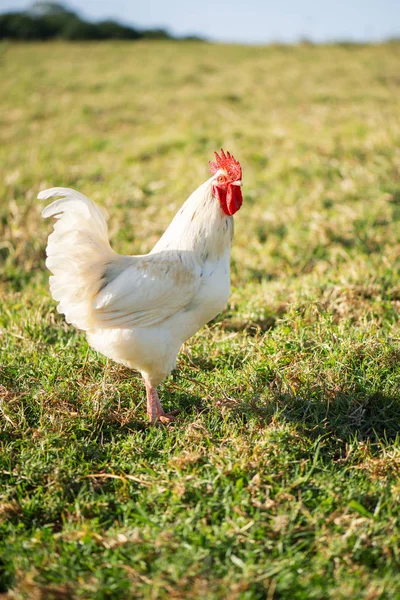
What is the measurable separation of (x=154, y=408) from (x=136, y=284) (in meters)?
0.78

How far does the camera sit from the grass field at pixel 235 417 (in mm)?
2127

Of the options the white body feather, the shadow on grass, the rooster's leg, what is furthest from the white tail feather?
the shadow on grass

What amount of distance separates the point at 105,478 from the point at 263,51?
72.2 feet

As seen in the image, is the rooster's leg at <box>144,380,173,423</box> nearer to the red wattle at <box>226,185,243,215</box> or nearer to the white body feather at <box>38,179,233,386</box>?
the white body feather at <box>38,179,233,386</box>

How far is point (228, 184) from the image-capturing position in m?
2.96

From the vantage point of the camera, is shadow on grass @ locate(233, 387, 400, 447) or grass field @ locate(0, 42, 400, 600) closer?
grass field @ locate(0, 42, 400, 600)

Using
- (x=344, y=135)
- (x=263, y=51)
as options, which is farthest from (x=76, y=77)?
(x=344, y=135)

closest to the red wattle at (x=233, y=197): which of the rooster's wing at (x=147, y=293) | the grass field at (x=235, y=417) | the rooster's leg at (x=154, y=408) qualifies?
the rooster's wing at (x=147, y=293)

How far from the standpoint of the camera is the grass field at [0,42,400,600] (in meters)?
2.13

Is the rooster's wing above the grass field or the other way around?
above

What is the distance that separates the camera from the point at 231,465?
2.55 m

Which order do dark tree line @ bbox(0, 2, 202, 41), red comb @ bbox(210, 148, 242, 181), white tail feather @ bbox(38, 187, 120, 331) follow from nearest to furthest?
1. white tail feather @ bbox(38, 187, 120, 331)
2. red comb @ bbox(210, 148, 242, 181)
3. dark tree line @ bbox(0, 2, 202, 41)

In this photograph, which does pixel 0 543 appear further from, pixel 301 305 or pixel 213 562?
pixel 301 305

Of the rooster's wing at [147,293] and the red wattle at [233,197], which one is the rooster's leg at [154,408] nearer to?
the rooster's wing at [147,293]
